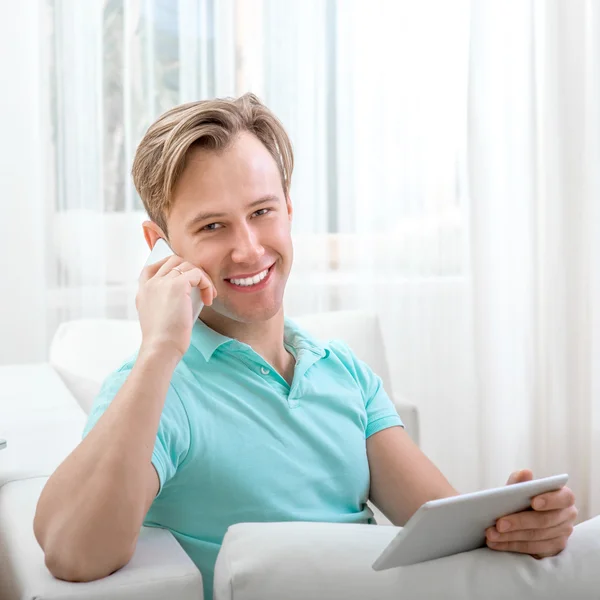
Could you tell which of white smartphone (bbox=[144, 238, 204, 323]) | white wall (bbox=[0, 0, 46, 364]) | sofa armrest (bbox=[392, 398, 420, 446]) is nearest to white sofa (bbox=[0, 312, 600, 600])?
white smartphone (bbox=[144, 238, 204, 323])

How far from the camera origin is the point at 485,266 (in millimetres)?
2891

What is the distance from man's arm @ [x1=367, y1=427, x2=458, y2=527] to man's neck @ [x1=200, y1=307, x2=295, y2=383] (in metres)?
0.19

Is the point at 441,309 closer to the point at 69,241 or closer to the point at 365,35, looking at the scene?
the point at 365,35

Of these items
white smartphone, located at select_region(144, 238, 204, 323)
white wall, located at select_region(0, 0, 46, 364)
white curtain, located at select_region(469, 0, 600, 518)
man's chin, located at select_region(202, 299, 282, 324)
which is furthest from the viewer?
white curtain, located at select_region(469, 0, 600, 518)

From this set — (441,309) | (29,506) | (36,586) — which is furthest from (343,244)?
(36,586)

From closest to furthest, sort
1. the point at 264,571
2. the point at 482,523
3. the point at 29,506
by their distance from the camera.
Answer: the point at 264,571, the point at 482,523, the point at 29,506

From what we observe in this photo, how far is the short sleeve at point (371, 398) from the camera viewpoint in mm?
1361

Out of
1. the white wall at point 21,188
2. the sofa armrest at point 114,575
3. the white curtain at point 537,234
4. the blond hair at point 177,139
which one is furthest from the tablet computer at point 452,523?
the white wall at point 21,188

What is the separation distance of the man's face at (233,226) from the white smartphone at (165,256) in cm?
3

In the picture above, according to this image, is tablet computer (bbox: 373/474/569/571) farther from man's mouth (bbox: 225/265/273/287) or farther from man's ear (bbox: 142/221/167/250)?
man's ear (bbox: 142/221/167/250)

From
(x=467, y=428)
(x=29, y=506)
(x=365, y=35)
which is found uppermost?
(x=365, y=35)

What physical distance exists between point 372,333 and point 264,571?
51.8 inches

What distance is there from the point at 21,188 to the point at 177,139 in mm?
1617

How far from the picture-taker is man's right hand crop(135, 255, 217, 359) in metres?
1.07
